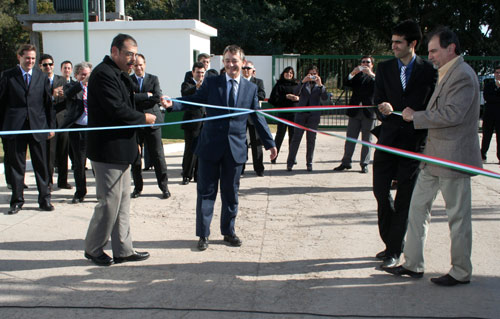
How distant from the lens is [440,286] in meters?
4.43

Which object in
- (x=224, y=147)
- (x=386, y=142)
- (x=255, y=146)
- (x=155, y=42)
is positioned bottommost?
(x=255, y=146)

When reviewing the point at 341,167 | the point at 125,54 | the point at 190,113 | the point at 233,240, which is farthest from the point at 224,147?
the point at 341,167

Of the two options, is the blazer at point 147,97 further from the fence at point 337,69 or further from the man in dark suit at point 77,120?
the fence at point 337,69

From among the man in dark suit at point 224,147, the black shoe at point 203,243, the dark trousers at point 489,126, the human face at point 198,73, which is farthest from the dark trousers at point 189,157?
the dark trousers at point 489,126

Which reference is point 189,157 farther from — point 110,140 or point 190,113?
point 110,140

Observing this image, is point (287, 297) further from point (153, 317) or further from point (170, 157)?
point (170, 157)

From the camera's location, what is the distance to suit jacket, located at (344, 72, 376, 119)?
927 centimetres

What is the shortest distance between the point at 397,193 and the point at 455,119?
3.25 feet

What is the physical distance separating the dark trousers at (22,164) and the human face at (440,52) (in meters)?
4.84

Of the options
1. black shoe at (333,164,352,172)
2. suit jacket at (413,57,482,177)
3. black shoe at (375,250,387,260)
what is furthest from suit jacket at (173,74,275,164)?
black shoe at (333,164,352,172)

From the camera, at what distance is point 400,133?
→ 493cm

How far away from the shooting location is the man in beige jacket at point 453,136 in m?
4.27

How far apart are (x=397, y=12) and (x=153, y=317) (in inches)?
1254

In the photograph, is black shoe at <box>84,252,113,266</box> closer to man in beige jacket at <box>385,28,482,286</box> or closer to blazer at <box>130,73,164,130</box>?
blazer at <box>130,73,164,130</box>
